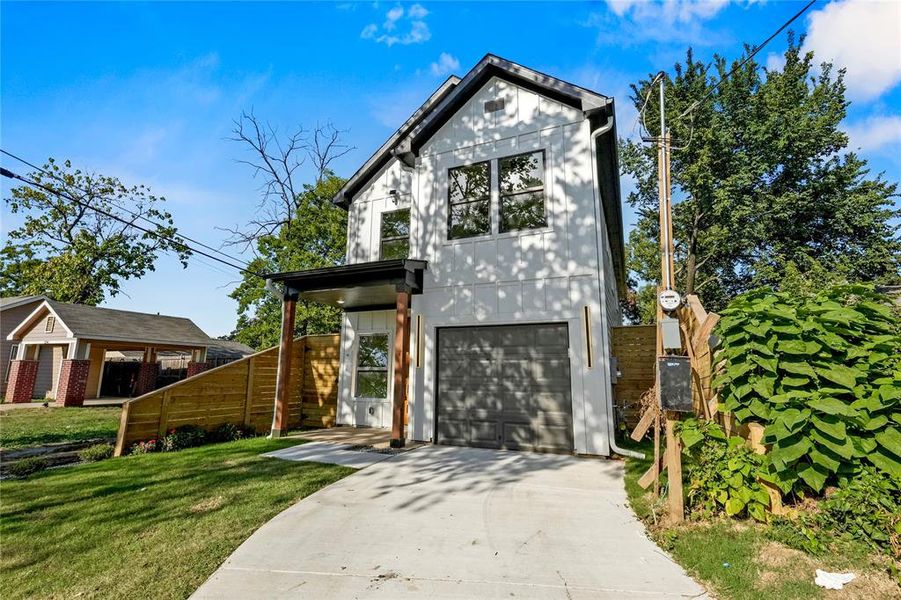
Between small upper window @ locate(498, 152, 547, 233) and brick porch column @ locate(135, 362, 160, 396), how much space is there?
66.0ft

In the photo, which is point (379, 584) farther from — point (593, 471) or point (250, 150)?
point (250, 150)

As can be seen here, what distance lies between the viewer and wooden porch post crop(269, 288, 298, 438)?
8.45 metres

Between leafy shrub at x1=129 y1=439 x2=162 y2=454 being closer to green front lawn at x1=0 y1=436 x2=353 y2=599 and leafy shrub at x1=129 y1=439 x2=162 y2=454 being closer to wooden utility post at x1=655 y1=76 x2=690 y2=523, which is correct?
green front lawn at x1=0 y1=436 x2=353 y2=599

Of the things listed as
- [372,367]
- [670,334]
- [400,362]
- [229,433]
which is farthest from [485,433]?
[229,433]

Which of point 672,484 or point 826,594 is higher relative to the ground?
point 672,484

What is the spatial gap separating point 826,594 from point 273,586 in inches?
140

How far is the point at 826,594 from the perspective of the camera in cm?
247

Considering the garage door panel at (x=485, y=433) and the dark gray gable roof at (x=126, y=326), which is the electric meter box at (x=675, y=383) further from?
the dark gray gable roof at (x=126, y=326)

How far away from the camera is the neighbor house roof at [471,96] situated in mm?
7355

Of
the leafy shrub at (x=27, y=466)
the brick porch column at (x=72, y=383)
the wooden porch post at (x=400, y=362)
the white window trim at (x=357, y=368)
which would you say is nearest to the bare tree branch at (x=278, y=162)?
the brick porch column at (x=72, y=383)

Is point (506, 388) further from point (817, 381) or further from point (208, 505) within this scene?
point (208, 505)

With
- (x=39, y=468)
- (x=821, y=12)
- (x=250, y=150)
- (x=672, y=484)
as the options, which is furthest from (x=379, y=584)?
(x=250, y=150)

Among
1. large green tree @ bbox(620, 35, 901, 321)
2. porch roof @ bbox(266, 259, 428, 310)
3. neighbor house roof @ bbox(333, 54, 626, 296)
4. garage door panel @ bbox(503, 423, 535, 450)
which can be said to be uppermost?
large green tree @ bbox(620, 35, 901, 321)

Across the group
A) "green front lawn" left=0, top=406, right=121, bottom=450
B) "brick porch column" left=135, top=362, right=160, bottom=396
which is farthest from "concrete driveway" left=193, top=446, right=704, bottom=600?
"brick porch column" left=135, top=362, right=160, bottom=396
